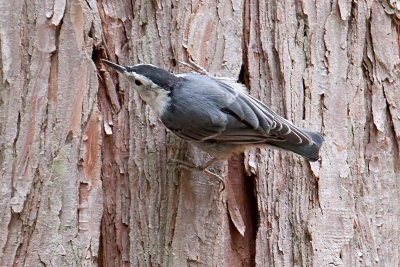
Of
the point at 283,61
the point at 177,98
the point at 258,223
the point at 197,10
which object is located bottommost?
the point at 258,223

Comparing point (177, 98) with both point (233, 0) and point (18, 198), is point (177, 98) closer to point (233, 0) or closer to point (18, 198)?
point (233, 0)

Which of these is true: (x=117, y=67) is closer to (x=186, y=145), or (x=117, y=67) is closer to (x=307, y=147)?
(x=186, y=145)

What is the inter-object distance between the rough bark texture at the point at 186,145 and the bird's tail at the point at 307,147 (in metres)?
0.14

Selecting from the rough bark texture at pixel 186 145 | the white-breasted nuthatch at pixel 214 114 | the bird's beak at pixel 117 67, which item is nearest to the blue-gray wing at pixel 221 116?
the white-breasted nuthatch at pixel 214 114

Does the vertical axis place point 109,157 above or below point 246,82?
below

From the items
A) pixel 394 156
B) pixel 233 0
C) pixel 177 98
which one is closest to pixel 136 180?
pixel 177 98

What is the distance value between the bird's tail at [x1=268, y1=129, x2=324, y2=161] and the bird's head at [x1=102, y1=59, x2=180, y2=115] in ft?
1.43

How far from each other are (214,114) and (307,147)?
370 mm

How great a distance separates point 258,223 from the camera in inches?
113

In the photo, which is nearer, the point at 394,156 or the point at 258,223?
the point at 258,223

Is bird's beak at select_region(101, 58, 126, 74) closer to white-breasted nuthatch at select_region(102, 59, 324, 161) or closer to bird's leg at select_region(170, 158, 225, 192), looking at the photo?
white-breasted nuthatch at select_region(102, 59, 324, 161)

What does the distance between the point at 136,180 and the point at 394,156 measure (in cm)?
108

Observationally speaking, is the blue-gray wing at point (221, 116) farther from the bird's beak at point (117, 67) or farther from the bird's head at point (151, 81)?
the bird's beak at point (117, 67)

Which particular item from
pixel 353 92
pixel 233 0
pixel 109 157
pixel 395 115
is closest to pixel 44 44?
pixel 109 157
